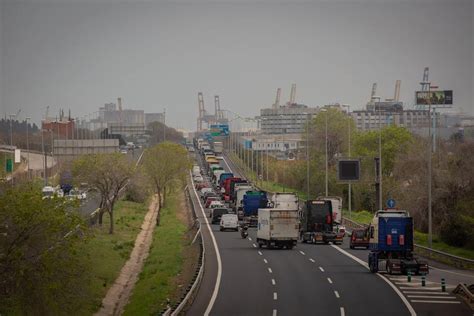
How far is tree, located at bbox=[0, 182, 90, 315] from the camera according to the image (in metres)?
43.6

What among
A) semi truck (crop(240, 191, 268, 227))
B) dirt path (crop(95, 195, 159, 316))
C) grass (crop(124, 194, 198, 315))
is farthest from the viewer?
semi truck (crop(240, 191, 268, 227))

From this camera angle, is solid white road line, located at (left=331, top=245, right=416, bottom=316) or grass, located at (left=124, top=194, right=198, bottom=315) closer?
solid white road line, located at (left=331, top=245, right=416, bottom=316)

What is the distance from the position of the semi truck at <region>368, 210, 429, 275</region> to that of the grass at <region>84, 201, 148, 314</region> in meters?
15.4

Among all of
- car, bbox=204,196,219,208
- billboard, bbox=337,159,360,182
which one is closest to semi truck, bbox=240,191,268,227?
billboard, bbox=337,159,360,182

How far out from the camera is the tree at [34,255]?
143ft

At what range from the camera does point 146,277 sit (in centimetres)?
7406

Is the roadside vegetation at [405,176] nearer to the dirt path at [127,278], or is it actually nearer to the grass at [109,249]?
the dirt path at [127,278]

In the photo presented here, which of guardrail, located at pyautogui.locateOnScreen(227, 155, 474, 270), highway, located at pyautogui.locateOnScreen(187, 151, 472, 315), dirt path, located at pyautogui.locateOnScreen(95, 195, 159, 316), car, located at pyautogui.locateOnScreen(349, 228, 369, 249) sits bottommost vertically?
dirt path, located at pyautogui.locateOnScreen(95, 195, 159, 316)

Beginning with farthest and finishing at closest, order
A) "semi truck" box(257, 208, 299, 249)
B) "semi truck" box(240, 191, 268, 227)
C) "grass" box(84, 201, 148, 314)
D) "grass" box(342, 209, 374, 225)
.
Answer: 1. "grass" box(342, 209, 374, 225)
2. "semi truck" box(240, 191, 268, 227)
3. "semi truck" box(257, 208, 299, 249)
4. "grass" box(84, 201, 148, 314)

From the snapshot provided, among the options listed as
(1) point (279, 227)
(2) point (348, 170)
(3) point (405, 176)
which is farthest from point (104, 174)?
(1) point (279, 227)

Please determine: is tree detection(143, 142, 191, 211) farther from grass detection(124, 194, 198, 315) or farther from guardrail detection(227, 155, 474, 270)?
guardrail detection(227, 155, 474, 270)

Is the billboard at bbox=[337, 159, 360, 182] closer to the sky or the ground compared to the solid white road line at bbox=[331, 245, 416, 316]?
closer to the sky

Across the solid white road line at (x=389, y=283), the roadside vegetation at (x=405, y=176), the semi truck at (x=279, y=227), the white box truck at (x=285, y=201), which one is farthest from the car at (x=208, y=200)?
the semi truck at (x=279, y=227)

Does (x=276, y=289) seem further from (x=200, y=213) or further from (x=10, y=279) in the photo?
(x=200, y=213)
